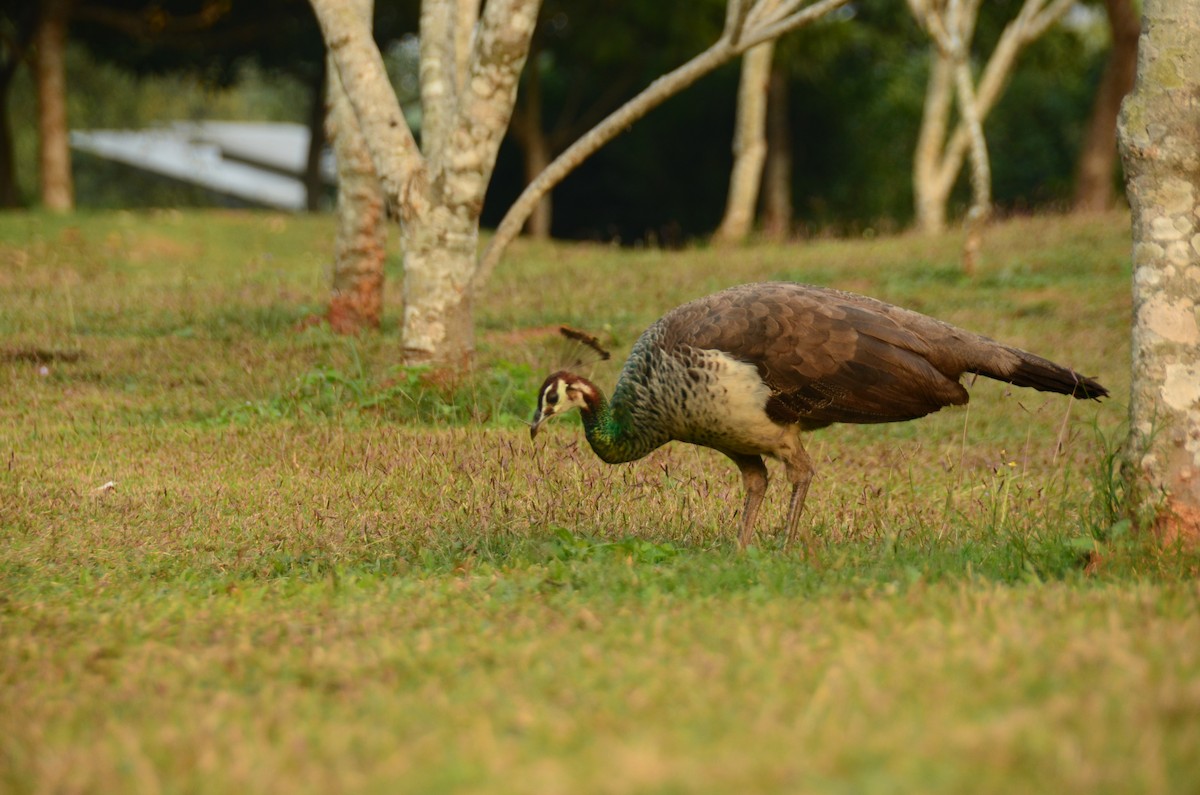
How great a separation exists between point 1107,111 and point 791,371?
17.7m

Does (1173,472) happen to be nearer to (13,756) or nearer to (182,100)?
(13,756)

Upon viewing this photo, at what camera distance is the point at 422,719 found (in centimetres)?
392

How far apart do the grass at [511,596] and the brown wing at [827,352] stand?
666mm

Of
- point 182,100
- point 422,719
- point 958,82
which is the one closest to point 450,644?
point 422,719

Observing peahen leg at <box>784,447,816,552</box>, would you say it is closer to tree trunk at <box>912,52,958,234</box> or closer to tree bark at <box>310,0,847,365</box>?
tree bark at <box>310,0,847,365</box>

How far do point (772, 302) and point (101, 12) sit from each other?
A: 22878mm

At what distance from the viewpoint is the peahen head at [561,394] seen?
7.32 meters

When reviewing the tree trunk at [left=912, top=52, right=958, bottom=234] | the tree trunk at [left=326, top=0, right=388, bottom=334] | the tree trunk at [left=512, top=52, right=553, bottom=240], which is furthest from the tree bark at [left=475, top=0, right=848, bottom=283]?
the tree trunk at [left=512, top=52, right=553, bottom=240]

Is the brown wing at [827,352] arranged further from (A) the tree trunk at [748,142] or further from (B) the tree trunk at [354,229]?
(A) the tree trunk at [748,142]

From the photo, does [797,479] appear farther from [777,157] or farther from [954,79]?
[777,157]

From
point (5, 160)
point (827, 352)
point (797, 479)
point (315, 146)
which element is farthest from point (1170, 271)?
point (315, 146)

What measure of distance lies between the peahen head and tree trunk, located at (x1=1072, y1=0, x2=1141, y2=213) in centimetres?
1625

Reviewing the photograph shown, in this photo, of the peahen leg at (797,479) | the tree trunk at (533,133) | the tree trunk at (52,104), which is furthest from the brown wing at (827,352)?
the tree trunk at (533,133)

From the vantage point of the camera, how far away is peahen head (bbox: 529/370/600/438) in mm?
7324
